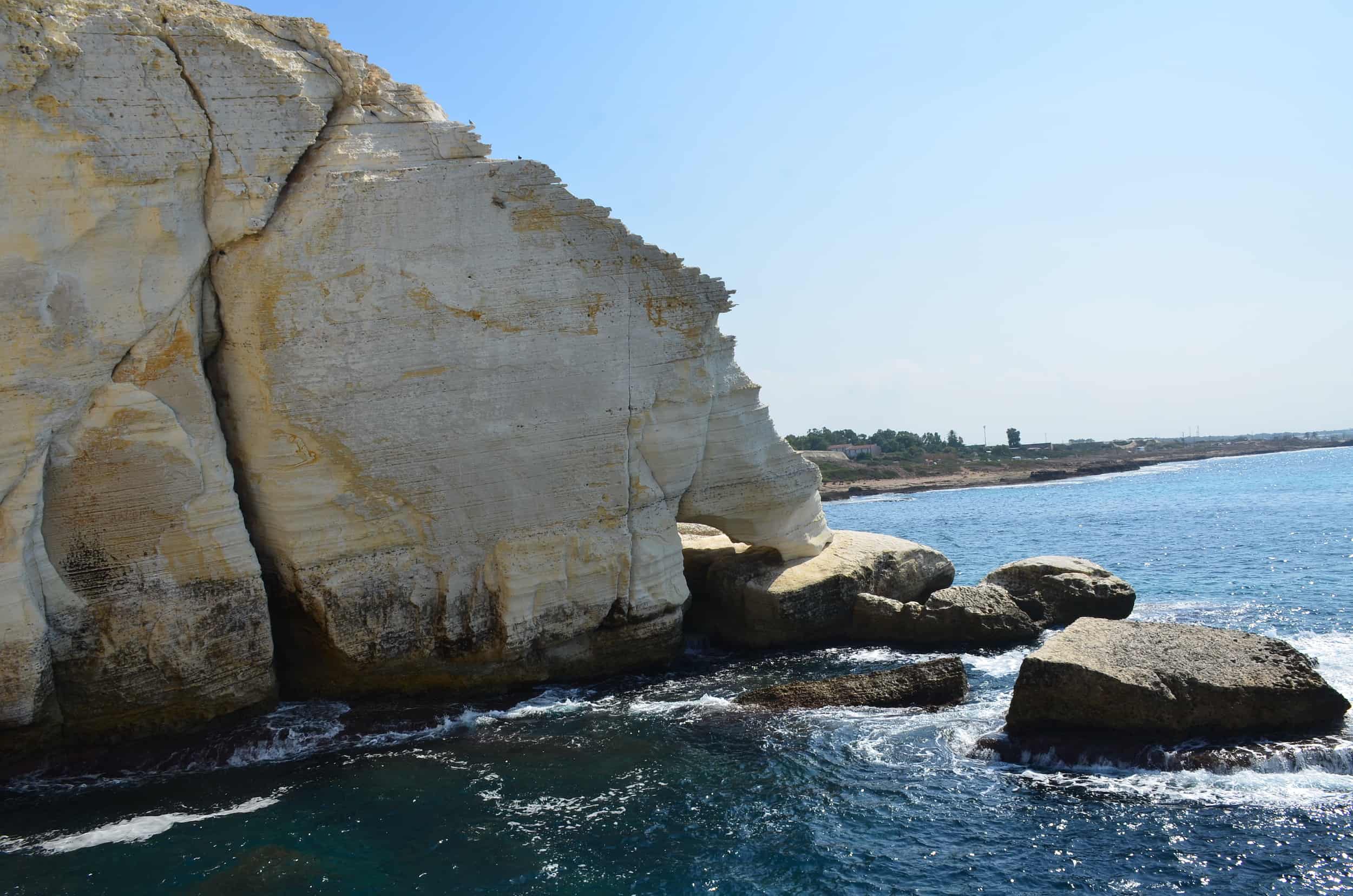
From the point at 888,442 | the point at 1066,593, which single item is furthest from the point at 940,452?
the point at 1066,593

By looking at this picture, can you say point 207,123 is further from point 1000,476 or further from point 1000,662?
point 1000,476

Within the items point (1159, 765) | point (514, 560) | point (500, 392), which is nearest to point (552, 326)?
point (500, 392)

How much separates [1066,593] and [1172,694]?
7.21 m

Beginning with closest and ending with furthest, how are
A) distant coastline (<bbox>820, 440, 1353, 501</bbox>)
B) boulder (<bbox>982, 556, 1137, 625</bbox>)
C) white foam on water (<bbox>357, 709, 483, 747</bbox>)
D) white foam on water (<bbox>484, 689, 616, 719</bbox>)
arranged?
white foam on water (<bbox>357, 709, 483, 747</bbox>), white foam on water (<bbox>484, 689, 616, 719</bbox>), boulder (<bbox>982, 556, 1137, 625</bbox>), distant coastline (<bbox>820, 440, 1353, 501</bbox>)

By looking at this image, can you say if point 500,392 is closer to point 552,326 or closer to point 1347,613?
point 552,326

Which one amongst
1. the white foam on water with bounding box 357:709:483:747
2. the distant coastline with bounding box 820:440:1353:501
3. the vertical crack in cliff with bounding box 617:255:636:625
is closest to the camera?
the white foam on water with bounding box 357:709:483:747

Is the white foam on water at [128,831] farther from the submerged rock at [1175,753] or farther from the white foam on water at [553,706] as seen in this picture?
the submerged rock at [1175,753]

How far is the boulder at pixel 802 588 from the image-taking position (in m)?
17.2

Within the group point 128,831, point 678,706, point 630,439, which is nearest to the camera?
point 128,831

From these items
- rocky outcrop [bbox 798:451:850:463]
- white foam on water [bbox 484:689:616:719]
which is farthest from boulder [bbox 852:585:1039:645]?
rocky outcrop [bbox 798:451:850:463]

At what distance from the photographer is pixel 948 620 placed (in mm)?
16875

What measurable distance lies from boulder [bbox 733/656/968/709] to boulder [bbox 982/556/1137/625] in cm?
484

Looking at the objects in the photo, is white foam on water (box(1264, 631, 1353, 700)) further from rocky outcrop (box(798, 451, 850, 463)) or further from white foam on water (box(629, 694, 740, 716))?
rocky outcrop (box(798, 451, 850, 463))

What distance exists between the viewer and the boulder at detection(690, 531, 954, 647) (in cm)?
1723
